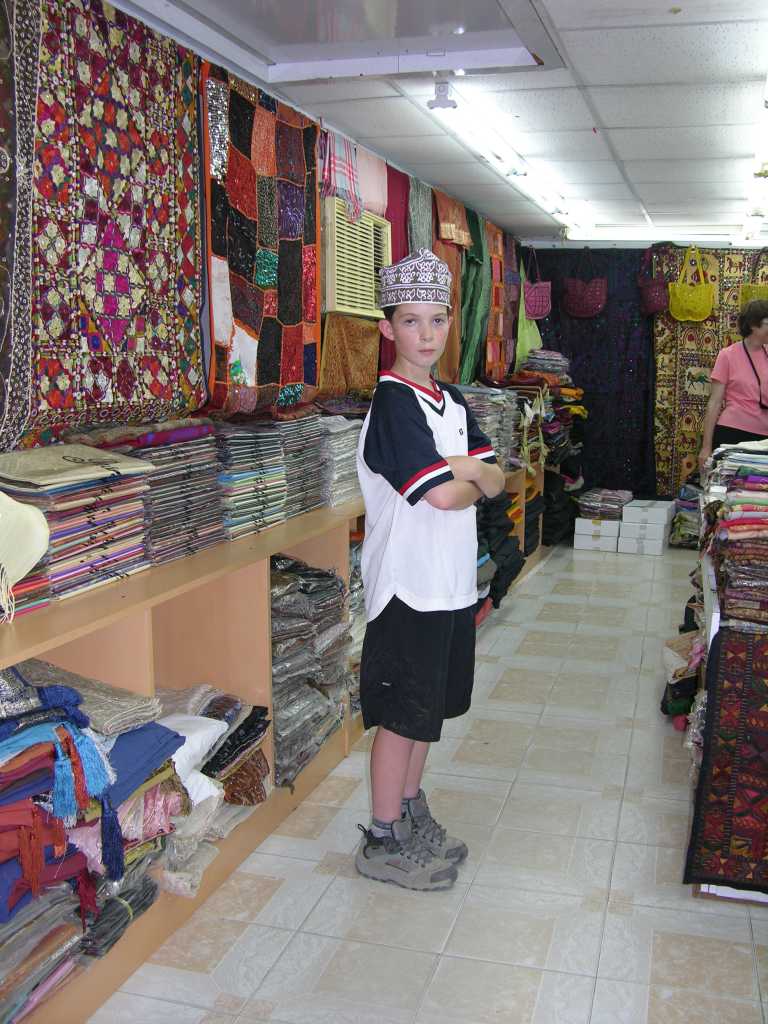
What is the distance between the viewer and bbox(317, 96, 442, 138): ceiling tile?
12.0 ft

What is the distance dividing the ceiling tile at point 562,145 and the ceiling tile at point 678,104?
0.80ft

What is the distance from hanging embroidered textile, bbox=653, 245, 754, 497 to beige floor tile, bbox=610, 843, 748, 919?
5.65m

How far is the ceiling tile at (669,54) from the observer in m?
2.91

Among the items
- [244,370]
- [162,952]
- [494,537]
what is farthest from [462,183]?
[162,952]

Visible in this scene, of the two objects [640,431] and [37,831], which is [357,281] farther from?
[640,431]

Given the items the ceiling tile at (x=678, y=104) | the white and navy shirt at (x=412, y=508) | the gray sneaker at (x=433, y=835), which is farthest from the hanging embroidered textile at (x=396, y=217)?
the gray sneaker at (x=433, y=835)

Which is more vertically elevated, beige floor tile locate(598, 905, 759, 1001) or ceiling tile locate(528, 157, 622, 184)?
ceiling tile locate(528, 157, 622, 184)

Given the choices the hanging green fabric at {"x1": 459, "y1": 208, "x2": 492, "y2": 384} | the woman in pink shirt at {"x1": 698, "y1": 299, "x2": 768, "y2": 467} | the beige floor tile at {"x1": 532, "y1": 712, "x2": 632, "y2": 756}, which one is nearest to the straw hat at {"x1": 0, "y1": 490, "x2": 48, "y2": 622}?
the beige floor tile at {"x1": 532, "y1": 712, "x2": 632, "y2": 756}

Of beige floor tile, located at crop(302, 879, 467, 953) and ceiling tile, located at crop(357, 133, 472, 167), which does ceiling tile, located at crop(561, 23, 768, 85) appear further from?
beige floor tile, located at crop(302, 879, 467, 953)

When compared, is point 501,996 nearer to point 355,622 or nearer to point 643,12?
point 355,622

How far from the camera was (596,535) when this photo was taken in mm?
7555

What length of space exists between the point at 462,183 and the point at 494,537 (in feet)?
6.19

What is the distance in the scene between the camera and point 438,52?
3.11 metres

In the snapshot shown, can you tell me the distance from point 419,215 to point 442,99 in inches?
66.7
